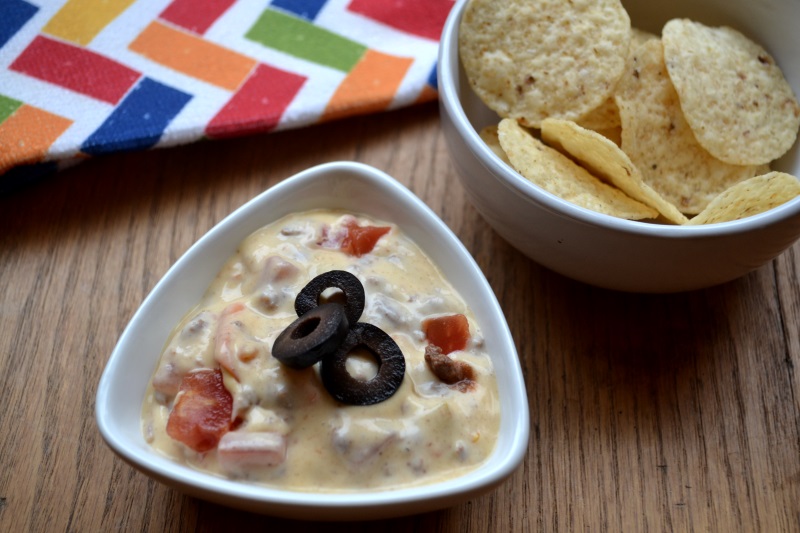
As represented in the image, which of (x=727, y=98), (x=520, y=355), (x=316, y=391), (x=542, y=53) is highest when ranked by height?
(x=542, y=53)

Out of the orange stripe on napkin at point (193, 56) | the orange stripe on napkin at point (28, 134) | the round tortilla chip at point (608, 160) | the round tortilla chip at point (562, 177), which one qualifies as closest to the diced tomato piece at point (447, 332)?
the round tortilla chip at point (562, 177)

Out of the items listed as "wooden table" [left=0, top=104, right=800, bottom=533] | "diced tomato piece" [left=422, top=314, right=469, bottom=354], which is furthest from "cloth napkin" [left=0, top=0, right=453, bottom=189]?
"diced tomato piece" [left=422, top=314, right=469, bottom=354]

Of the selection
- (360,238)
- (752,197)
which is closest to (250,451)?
(360,238)

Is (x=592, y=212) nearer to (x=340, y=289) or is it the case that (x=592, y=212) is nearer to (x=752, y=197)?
(x=752, y=197)

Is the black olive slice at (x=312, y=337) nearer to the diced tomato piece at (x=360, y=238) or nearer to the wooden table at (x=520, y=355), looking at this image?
the diced tomato piece at (x=360, y=238)

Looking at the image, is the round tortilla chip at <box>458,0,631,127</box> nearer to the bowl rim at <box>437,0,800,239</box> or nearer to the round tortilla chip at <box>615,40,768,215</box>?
the round tortilla chip at <box>615,40,768,215</box>
